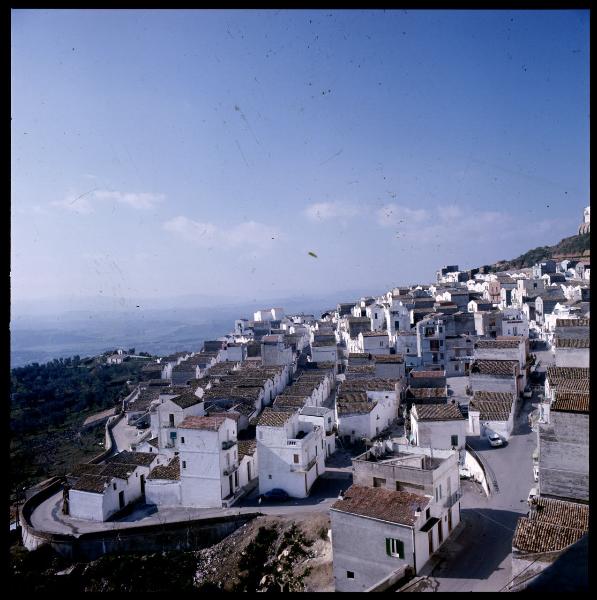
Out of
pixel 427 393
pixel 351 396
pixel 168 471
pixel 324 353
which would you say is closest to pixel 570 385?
pixel 427 393

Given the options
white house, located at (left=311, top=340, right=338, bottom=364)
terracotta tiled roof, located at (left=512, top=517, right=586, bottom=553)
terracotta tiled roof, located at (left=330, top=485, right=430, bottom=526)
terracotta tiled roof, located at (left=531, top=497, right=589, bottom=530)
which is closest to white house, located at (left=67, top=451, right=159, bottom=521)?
terracotta tiled roof, located at (left=330, top=485, right=430, bottom=526)

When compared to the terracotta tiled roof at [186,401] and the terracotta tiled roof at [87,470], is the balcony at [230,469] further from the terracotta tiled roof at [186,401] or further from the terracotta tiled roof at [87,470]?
the terracotta tiled roof at [87,470]

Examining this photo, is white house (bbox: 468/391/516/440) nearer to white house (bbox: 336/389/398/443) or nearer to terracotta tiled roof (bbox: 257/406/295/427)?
white house (bbox: 336/389/398/443)

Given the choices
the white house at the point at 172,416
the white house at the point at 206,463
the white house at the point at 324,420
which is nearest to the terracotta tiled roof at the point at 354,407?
the white house at the point at 324,420

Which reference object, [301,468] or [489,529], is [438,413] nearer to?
[301,468]

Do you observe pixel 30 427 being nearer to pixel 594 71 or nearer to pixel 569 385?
pixel 569 385

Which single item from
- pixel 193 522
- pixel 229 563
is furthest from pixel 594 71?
pixel 193 522
